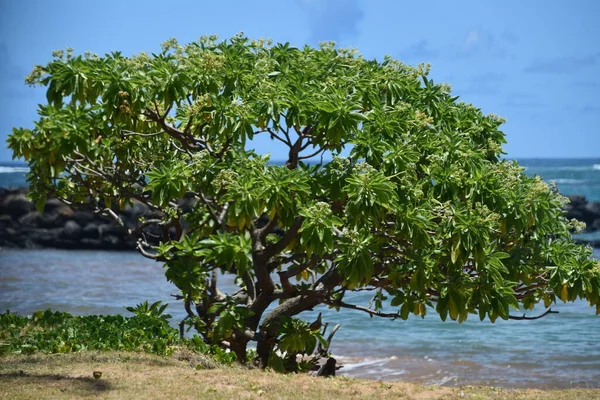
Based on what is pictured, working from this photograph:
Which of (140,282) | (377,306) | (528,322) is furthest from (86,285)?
(377,306)

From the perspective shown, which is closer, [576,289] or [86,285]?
[576,289]

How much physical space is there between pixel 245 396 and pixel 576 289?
144 inches

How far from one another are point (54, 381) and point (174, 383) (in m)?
1.12

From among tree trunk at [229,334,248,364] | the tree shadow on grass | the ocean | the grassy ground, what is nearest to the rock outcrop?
the ocean

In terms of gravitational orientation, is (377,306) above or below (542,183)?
below

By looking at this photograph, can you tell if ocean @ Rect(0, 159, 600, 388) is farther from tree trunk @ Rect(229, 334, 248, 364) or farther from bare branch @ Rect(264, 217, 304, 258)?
bare branch @ Rect(264, 217, 304, 258)

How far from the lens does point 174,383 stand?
8250 millimetres

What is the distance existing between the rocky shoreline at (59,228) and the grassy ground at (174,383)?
2833 centimetres

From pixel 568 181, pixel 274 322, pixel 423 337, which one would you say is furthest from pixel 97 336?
pixel 568 181

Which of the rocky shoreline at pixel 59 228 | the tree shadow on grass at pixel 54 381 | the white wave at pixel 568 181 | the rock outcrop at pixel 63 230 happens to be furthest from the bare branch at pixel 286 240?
the white wave at pixel 568 181

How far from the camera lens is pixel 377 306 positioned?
446 inches

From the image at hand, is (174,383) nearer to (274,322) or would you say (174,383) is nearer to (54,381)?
(54,381)

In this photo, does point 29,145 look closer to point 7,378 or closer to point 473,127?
point 7,378

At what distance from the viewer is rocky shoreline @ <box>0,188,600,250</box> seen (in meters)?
39.0
